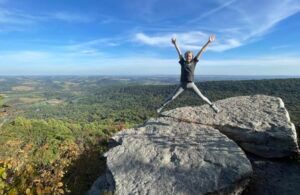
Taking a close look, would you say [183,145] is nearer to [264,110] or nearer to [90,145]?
[264,110]

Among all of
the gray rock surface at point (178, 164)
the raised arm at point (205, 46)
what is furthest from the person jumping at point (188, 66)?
the gray rock surface at point (178, 164)

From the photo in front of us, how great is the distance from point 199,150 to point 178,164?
869 mm

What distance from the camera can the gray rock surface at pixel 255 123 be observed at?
30.6ft

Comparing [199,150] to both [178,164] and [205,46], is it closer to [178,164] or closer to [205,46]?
[178,164]

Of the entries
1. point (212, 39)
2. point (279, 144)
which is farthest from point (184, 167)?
point (212, 39)

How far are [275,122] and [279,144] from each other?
842 millimetres

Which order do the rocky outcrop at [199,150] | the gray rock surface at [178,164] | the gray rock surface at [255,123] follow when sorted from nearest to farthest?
the gray rock surface at [178,164], the rocky outcrop at [199,150], the gray rock surface at [255,123]

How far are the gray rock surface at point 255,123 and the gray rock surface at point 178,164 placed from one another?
97 cm

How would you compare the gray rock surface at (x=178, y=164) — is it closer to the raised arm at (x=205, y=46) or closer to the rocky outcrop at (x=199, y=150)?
the rocky outcrop at (x=199, y=150)

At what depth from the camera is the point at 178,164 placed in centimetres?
761

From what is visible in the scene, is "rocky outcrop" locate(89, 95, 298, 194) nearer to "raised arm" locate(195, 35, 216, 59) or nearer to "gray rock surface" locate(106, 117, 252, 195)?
"gray rock surface" locate(106, 117, 252, 195)

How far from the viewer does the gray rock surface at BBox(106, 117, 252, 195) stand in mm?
6910

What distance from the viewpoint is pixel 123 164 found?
26.2ft

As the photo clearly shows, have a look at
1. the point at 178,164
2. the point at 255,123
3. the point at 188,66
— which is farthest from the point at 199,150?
the point at 188,66
